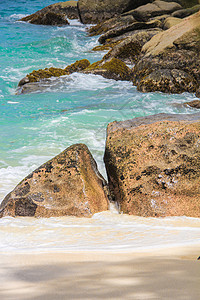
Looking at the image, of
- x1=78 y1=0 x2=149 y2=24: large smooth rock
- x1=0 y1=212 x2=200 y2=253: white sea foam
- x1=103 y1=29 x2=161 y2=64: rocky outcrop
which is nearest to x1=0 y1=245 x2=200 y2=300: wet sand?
x1=0 y1=212 x2=200 y2=253: white sea foam

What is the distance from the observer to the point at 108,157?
147 inches

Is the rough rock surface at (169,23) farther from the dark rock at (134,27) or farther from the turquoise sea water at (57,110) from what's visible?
the turquoise sea water at (57,110)

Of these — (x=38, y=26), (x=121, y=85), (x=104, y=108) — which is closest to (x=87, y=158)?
(x=104, y=108)

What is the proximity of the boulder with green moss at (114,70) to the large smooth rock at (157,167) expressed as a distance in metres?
7.65

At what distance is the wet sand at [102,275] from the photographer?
104 cm

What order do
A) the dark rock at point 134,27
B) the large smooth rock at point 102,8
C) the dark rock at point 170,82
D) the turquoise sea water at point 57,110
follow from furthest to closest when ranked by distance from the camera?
the large smooth rock at point 102,8 < the dark rock at point 134,27 < the dark rock at point 170,82 < the turquoise sea water at point 57,110

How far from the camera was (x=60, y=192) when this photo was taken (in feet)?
11.0

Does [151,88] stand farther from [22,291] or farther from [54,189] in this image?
[22,291]

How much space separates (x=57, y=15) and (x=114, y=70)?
17399 millimetres

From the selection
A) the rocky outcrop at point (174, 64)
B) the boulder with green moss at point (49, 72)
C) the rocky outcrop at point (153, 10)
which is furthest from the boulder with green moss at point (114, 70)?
the rocky outcrop at point (153, 10)

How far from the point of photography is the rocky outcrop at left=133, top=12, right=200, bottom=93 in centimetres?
923

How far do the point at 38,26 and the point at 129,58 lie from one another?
15.8 m

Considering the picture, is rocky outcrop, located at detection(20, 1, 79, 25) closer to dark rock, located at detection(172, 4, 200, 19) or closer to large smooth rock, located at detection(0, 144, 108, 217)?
dark rock, located at detection(172, 4, 200, 19)

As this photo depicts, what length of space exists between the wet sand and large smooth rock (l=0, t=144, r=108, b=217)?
1555mm
